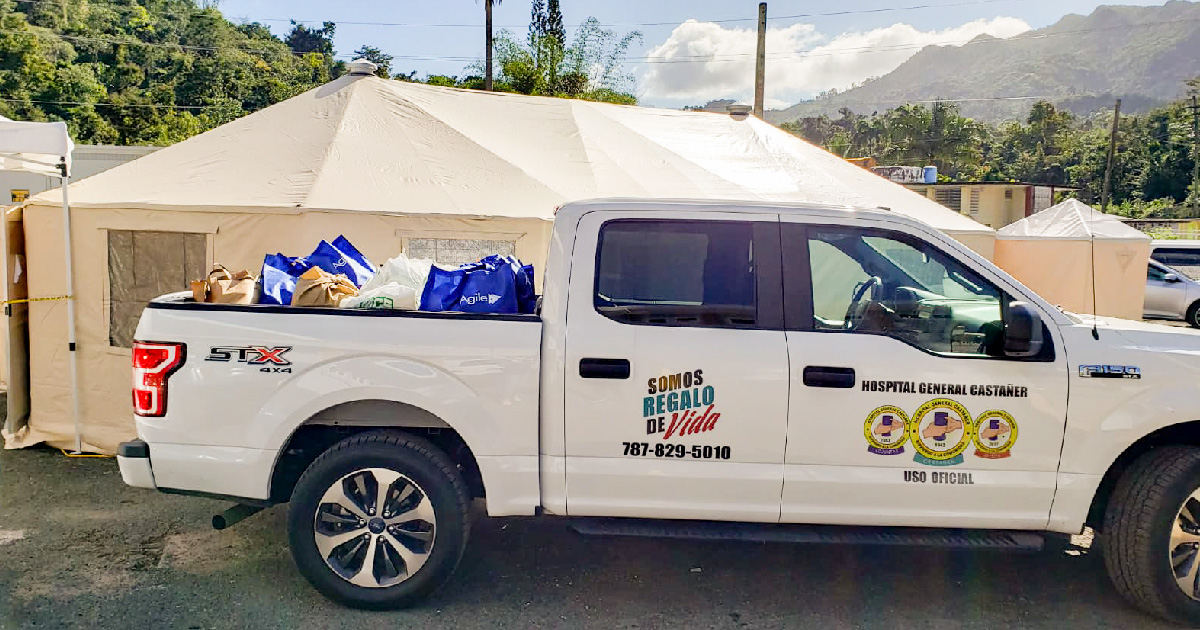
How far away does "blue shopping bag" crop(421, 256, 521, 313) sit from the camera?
4262 mm

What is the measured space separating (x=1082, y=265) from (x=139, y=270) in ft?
36.2

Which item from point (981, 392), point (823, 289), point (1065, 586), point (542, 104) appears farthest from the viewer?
point (542, 104)

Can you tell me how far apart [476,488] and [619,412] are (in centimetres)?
97

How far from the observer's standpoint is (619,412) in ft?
13.0

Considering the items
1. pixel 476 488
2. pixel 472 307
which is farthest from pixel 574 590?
pixel 472 307

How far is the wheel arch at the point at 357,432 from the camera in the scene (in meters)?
4.16

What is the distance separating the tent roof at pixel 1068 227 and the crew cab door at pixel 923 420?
8.44 meters

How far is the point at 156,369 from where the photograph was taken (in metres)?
4.05

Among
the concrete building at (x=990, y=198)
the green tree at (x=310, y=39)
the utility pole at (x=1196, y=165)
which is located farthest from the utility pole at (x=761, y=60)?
the green tree at (x=310, y=39)

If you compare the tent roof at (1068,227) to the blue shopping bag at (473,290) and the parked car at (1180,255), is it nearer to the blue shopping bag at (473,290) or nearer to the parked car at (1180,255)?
the blue shopping bag at (473,290)

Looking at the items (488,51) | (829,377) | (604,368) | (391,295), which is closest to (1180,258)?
(488,51)

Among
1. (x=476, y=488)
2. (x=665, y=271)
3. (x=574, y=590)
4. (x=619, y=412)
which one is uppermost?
(x=665, y=271)

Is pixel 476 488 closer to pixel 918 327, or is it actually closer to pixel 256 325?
pixel 256 325

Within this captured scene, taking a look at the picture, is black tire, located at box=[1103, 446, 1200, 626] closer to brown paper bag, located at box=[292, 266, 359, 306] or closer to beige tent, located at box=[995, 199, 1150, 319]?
brown paper bag, located at box=[292, 266, 359, 306]
